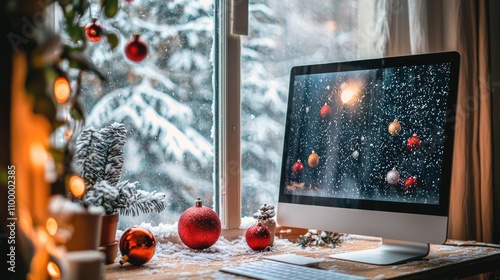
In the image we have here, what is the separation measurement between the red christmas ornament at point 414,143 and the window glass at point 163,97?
62 cm

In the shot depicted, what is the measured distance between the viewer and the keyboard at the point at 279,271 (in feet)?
4.41

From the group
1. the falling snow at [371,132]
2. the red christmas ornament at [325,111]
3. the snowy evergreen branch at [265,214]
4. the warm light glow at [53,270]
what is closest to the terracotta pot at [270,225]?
the snowy evergreen branch at [265,214]

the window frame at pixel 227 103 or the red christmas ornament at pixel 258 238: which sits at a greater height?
the window frame at pixel 227 103

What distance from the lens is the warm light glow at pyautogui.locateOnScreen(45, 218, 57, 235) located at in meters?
0.92

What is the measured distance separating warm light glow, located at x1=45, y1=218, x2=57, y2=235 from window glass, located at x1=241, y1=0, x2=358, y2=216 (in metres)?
1.10

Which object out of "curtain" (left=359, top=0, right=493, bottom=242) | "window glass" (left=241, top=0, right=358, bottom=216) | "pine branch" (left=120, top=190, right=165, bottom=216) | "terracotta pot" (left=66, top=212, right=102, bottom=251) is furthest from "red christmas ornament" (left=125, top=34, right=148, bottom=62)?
"curtain" (left=359, top=0, right=493, bottom=242)

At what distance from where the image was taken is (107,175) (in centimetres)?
156

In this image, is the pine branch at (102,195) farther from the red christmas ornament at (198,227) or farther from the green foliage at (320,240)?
the green foliage at (320,240)

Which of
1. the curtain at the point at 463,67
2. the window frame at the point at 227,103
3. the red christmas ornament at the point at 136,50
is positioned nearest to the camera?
the red christmas ornament at the point at 136,50

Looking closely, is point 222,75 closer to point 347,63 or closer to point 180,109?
point 180,109

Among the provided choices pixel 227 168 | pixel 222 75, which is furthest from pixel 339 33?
pixel 227 168

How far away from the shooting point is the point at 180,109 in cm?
185

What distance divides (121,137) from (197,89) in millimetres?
381

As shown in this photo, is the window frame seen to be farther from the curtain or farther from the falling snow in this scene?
the curtain
